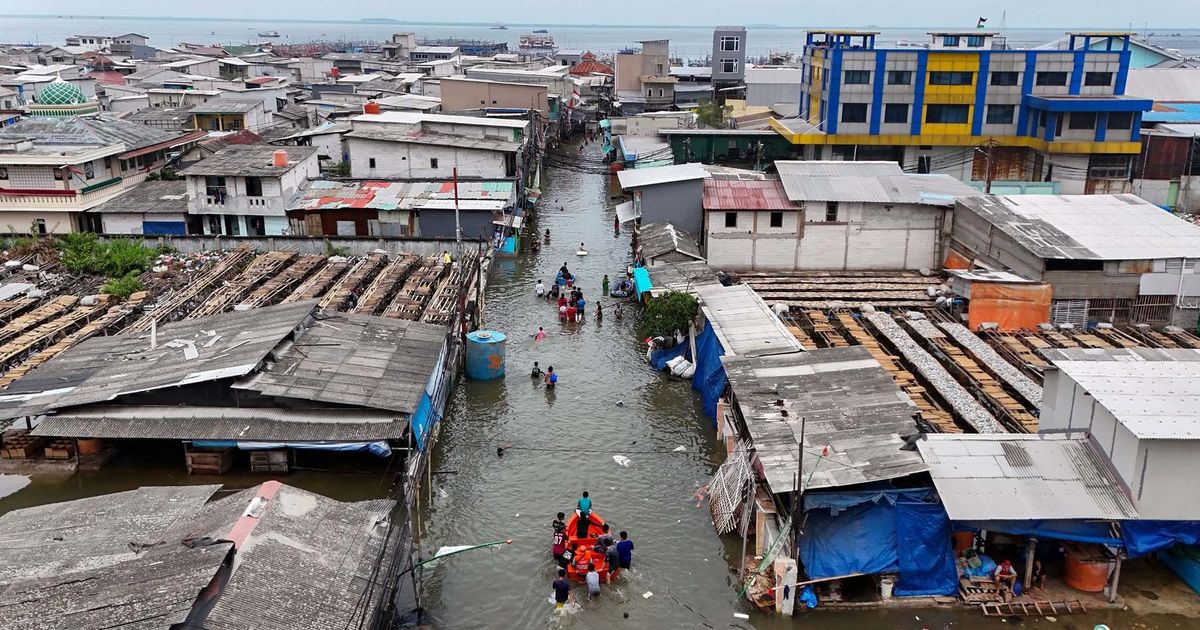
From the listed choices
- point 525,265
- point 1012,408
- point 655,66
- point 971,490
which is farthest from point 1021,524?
point 655,66

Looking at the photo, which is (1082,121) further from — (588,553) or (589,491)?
(588,553)

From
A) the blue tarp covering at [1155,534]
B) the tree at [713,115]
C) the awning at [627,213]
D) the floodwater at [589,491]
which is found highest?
the tree at [713,115]

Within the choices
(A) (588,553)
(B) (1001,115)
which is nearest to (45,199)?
(A) (588,553)

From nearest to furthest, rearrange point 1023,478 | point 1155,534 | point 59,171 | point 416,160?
point 1155,534, point 1023,478, point 59,171, point 416,160

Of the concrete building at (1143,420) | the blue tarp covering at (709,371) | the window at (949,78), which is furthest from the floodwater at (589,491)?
the window at (949,78)

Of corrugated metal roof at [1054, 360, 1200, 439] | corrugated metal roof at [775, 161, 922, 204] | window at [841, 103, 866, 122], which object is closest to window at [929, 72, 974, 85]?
window at [841, 103, 866, 122]

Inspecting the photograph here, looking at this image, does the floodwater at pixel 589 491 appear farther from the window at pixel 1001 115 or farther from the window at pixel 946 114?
the window at pixel 1001 115
